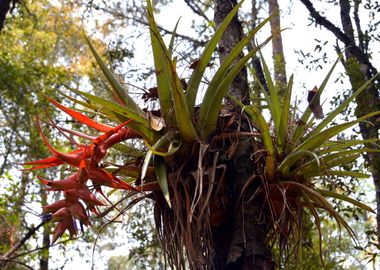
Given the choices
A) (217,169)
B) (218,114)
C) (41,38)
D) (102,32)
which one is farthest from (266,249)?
(41,38)

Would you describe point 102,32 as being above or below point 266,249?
above

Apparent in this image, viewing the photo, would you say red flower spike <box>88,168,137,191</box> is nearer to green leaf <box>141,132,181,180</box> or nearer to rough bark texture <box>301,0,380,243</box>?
green leaf <box>141,132,181,180</box>

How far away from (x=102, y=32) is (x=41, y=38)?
2.38 metres

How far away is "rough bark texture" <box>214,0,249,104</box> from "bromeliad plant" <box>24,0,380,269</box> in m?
0.21

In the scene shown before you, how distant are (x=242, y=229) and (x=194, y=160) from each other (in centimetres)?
24

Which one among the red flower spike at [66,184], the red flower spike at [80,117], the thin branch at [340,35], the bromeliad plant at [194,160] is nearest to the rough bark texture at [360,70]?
the thin branch at [340,35]

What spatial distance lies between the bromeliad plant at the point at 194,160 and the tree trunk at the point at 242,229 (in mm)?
12

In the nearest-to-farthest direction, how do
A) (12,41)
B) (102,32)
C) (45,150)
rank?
1. (45,150)
2. (102,32)
3. (12,41)

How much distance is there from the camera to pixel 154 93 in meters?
1.63

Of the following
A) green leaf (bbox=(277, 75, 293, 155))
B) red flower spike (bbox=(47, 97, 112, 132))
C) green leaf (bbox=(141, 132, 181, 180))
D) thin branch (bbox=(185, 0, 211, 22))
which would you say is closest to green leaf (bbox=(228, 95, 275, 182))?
green leaf (bbox=(277, 75, 293, 155))

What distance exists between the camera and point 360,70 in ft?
10.6

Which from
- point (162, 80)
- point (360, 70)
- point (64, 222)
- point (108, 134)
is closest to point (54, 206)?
point (64, 222)

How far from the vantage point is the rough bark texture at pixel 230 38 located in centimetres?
182

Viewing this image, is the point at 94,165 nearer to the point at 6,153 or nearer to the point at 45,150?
the point at 45,150
